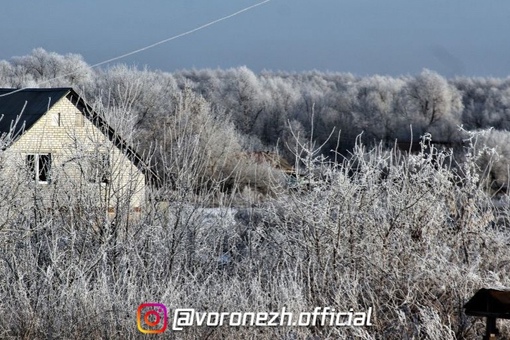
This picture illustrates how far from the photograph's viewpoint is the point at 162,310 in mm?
8547

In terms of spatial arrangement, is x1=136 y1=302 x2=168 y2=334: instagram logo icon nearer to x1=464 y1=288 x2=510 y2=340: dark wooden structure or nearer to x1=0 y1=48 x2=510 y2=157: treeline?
x1=464 y1=288 x2=510 y2=340: dark wooden structure

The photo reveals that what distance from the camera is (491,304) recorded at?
22.3 ft

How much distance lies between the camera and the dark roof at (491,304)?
6711 mm

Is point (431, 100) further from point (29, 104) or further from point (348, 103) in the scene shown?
point (29, 104)

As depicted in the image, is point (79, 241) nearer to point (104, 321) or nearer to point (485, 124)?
point (104, 321)

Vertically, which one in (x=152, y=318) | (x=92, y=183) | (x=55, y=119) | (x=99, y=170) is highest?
(x=99, y=170)

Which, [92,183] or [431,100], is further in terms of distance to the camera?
[431,100]

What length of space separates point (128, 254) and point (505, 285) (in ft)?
15.7

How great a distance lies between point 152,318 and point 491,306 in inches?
129

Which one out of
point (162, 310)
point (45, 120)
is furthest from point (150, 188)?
point (45, 120)

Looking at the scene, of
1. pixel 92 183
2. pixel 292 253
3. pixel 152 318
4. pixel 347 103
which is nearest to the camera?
pixel 152 318

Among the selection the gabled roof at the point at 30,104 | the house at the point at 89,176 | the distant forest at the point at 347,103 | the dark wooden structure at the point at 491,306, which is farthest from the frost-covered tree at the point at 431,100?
the dark wooden structure at the point at 491,306

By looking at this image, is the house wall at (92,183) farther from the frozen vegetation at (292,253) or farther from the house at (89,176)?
the frozen vegetation at (292,253)

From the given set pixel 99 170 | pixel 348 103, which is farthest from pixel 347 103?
pixel 99 170
